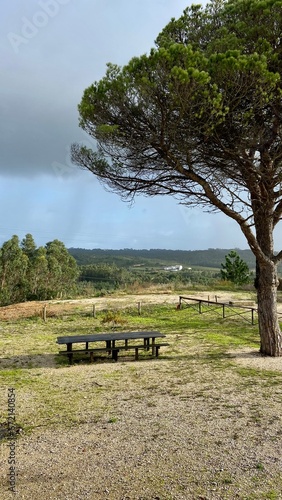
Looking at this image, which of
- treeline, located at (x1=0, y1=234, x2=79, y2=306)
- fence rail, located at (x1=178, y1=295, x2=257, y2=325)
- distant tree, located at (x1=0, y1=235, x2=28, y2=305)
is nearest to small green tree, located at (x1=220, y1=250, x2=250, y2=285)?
fence rail, located at (x1=178, y1=295, x2=257, y2=325)

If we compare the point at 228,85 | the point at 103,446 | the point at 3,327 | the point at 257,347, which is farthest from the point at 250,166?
the point at 3,327

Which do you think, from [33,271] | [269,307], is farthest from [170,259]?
[269,307]

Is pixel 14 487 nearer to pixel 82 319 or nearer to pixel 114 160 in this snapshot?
pixel 114 160

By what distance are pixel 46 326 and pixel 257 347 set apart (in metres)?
7.02

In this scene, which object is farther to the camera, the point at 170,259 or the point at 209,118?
the point at 170,259

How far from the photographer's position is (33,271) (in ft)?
124

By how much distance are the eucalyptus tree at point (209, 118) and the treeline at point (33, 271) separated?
2766cm

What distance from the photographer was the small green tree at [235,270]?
2797 cm

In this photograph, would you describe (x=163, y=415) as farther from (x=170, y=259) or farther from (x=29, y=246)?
(x=170, y=259)

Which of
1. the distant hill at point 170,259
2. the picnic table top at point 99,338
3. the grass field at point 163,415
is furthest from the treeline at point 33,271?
the distant hill at point 170,259

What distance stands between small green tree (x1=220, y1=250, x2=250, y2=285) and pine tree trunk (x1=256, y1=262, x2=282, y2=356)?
2031cm

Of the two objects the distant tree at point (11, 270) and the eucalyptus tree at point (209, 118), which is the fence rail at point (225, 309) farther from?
the distant tree at point (11, 270)

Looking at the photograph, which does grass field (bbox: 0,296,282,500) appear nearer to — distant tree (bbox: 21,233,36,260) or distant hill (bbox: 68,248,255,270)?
distant tree (bbox: 21,233,36,260)

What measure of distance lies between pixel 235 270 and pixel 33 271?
805 inches
